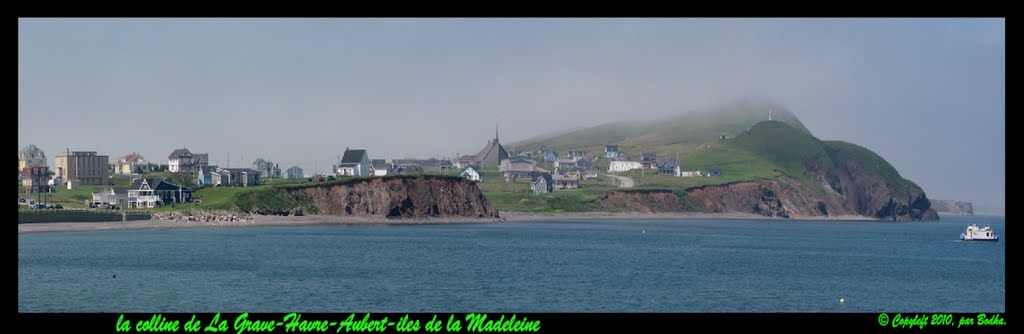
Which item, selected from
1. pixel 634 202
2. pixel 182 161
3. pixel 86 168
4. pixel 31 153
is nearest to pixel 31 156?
pixel 31 153

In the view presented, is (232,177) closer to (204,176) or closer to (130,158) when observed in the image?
(204,176)

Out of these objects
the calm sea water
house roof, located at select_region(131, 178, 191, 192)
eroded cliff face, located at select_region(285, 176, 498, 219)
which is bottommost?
the calm sea water

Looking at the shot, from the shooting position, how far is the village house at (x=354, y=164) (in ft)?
601

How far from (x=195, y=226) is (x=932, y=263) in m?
78.0

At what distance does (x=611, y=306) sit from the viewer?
173ft

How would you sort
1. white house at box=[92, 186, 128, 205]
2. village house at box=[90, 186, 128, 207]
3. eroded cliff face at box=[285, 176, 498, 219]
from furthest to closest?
eroded cliff face at box=[285, 176, 498, 219] → white house at box=[92, 186, 128, 205] → village house at box=[90, 186, 128, 207]

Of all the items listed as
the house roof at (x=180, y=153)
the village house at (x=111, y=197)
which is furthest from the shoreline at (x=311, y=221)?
the house roof at (x=180, y=153)

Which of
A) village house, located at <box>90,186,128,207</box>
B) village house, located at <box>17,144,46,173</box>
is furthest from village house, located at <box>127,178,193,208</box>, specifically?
village house, located at <box>17,144,46,173</box>

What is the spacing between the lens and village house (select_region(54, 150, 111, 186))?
149875mm

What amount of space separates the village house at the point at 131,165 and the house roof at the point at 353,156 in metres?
33.7

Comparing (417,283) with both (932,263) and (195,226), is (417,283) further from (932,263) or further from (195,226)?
(195,226)

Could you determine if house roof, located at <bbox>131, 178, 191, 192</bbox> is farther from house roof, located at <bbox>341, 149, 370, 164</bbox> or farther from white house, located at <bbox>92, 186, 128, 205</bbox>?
house roof, located at <bbox>341, 149, 370, 164</bbox>

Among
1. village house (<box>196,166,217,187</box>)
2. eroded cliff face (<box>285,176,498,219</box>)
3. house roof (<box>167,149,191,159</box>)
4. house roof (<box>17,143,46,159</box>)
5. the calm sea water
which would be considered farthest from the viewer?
house roof (<box>17,143,46,159</box>)
